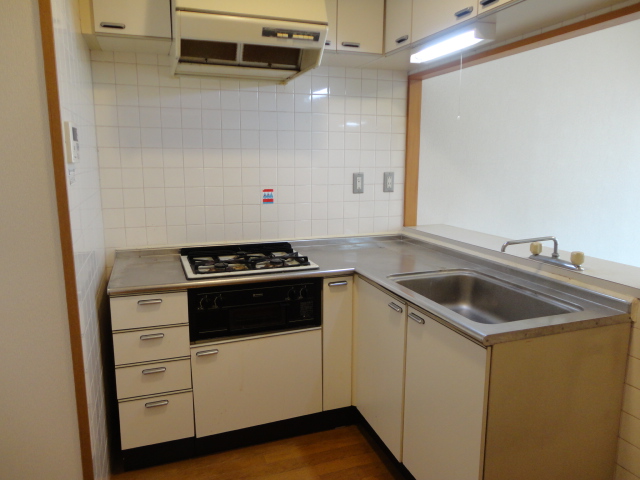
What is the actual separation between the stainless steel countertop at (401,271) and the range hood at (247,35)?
3.41ft

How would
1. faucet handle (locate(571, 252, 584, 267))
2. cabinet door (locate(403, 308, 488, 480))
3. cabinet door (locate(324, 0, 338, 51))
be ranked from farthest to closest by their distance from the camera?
cabinet door (locate(324, 0, 338, 51)) → faucet handle (locate(571, 252, 584, 267)) → cabinet door (locate(403, 308, 488, 480))

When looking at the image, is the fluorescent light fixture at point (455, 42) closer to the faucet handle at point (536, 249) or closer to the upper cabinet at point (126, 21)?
the faucet handle at point (536, 249)

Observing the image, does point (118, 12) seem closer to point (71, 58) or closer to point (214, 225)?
point (71, 58)

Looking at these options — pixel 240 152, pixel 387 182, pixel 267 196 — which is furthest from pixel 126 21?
pixel 387 182

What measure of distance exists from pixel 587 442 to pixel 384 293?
947mm

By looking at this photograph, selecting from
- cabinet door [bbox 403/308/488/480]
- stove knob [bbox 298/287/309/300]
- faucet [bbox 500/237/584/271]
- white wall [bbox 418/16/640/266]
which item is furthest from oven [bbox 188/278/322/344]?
white wall [bbox 418/16/640/266]

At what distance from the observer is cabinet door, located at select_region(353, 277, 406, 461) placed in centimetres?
196

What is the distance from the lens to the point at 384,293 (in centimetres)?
204

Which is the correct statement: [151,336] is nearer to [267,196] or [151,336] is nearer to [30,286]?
[30,286]

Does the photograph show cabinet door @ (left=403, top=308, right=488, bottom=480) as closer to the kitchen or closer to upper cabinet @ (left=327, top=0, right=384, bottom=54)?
the kitchen

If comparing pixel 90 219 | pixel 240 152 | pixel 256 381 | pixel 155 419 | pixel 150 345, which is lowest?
pixel 155 419

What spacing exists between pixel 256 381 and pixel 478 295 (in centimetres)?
119

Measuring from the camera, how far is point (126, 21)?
81.2 inches

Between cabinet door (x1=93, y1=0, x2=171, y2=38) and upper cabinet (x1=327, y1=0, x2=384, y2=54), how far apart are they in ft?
2.83
